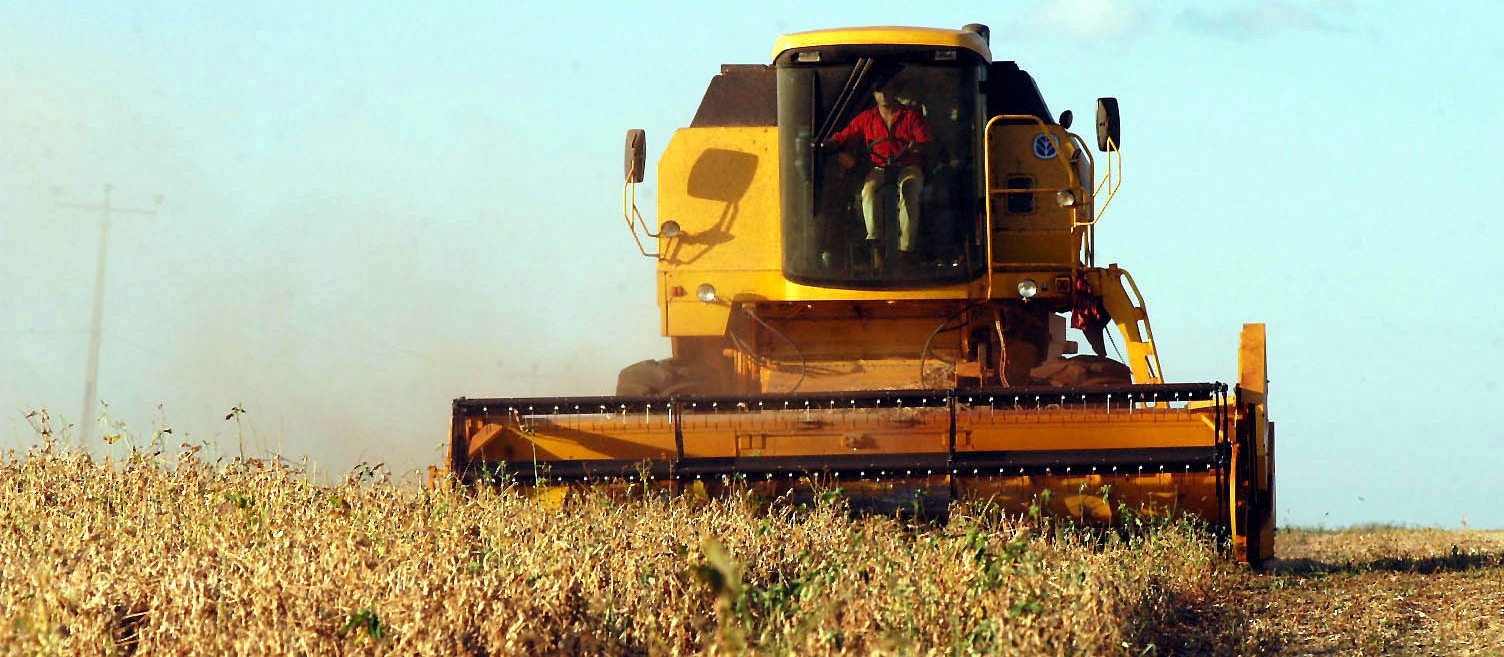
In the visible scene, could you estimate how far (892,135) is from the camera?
10.5 meters

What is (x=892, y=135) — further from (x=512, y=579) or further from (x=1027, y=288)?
(x=512, y=579)

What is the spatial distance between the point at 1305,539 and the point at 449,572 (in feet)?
34.1

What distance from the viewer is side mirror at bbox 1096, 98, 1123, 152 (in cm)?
1033

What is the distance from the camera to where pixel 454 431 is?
29.8ft

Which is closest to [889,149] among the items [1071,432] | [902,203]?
[902,203]

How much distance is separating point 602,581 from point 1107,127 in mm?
5242

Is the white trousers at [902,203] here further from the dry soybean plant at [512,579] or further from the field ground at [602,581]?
the dry soybean plant at [512,579]

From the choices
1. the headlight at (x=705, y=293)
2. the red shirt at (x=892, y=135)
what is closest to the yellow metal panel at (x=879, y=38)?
the red shirt at (x=892, y=135)

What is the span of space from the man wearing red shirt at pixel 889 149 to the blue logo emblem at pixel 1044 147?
2.28 ft

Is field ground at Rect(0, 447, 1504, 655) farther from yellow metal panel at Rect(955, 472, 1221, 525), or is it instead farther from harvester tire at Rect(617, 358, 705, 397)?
harvester tire at Rect(617, 358, 705, 397)

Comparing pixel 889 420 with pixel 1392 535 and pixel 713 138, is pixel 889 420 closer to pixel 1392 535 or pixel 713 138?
pixel 713 138

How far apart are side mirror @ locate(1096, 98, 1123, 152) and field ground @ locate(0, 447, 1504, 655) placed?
2426 millimetres

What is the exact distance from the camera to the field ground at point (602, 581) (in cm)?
515

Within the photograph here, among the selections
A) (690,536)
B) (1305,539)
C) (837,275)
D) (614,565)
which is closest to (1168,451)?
(837,275)
